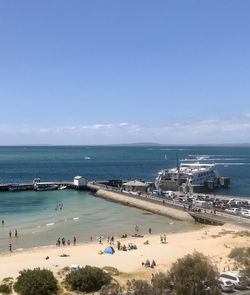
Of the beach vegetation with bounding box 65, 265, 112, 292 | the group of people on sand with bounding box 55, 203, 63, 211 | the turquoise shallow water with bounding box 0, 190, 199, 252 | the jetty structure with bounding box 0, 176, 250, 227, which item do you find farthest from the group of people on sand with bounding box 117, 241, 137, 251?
the group of people on sand with bounding box 55, 203, 63, 211

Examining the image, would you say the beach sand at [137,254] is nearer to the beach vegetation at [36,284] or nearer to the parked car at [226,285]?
the beach vegetation at [36,284]

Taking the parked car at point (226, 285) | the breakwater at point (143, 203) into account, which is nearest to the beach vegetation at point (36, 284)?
the parked car at point (226, 285)

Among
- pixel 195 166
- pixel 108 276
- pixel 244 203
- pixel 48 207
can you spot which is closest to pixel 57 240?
pixel 108 276

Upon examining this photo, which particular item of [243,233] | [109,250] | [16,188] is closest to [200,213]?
[243,233]

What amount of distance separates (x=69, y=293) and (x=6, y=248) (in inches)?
752

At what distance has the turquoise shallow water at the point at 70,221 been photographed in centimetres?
5197

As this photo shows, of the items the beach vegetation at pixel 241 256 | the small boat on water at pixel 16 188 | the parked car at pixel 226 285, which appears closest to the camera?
the parked car at pixel 226 285

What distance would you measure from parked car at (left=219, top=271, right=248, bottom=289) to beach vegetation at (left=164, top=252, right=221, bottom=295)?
10.8 feet

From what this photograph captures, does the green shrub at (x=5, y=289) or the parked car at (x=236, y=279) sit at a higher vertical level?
the parked car at (x=236, y=279)

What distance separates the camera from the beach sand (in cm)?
3675

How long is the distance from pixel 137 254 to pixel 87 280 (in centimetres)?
1263

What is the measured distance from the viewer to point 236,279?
28953mm

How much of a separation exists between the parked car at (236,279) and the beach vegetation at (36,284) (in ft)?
33.2

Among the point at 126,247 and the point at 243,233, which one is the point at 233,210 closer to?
the point at 243,233
